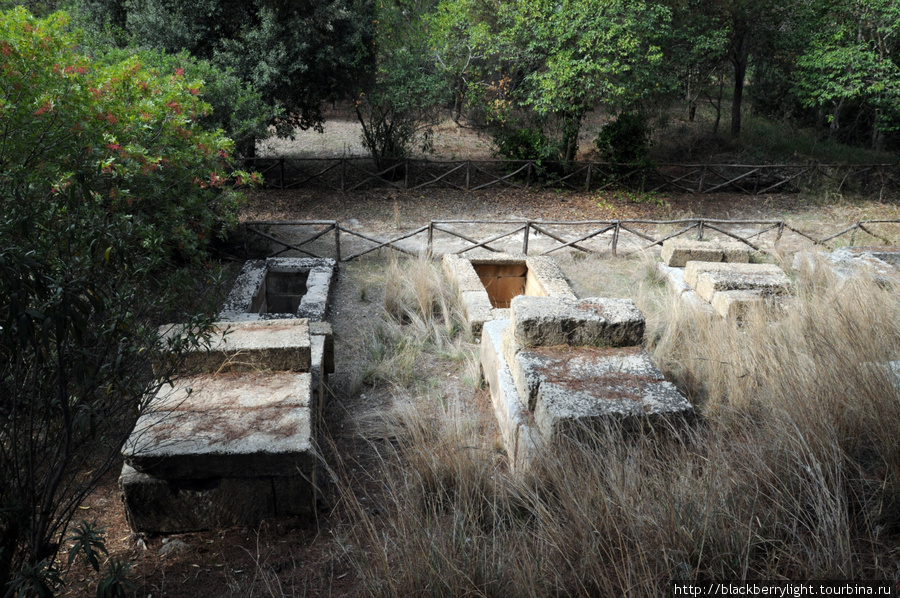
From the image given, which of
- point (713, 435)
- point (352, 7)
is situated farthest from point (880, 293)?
point (352, 7)

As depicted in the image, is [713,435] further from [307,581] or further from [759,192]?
[759,192]

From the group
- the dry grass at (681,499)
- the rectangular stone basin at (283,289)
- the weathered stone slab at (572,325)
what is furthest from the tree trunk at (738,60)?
the weathered stone slab at (572,325)

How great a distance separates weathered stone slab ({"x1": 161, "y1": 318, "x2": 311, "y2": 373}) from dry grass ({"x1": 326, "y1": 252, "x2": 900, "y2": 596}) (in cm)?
85

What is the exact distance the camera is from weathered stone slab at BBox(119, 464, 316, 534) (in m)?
→ 3.19

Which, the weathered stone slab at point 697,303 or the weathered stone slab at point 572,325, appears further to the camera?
the weathered stone slab at point 697,303

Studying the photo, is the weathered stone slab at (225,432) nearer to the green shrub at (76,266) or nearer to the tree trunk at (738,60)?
the green shrub at (76,266)

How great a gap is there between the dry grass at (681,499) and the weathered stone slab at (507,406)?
0.48 feet

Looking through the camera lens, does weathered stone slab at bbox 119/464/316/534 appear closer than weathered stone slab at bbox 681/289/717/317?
Yes

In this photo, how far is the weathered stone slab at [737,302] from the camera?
6.16 metres

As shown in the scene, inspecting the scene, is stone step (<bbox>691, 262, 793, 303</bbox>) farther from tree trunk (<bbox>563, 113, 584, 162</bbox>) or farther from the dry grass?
tree trunk (<bbox>563, 113, 584, 162</bbox>)

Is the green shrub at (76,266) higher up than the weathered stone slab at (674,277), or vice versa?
the green shrub at (76,266)

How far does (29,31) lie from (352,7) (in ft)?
26.7

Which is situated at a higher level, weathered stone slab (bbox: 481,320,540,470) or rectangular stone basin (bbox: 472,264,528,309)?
weathered stone slab (bbox: 481,320,540,470)

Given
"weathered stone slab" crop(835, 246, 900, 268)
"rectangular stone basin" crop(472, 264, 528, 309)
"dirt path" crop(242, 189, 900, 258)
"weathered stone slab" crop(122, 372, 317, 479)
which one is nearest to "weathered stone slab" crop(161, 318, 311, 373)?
"weathered stone slab" crop(122, 372, 317, 479)
